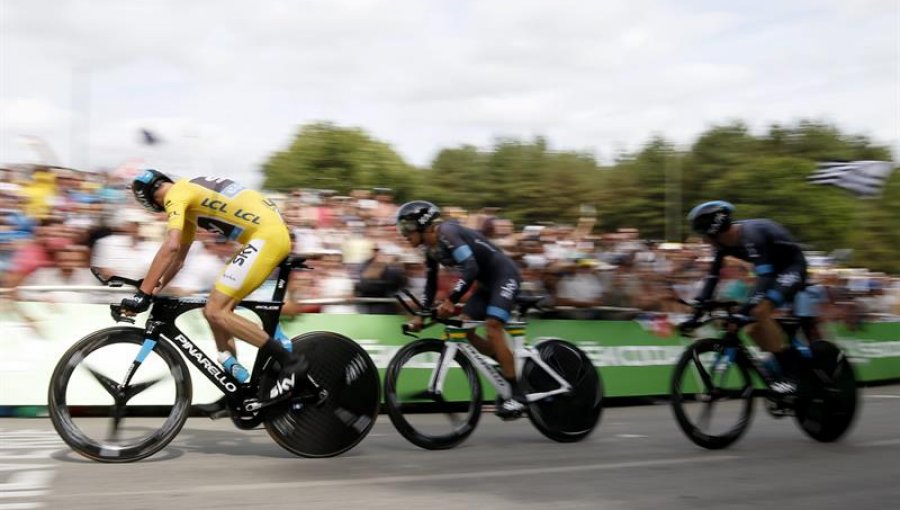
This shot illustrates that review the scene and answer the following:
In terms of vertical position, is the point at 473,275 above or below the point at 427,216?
below

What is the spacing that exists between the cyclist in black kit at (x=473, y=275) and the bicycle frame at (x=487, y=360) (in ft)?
0.22

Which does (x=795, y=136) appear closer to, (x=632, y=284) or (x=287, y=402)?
(x=632, y=284)

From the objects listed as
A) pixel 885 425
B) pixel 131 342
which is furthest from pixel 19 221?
pixel 885 425

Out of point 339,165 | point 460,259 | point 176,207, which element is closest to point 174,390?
point 176,207

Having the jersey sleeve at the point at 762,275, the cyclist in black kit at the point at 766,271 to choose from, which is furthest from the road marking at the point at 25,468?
the jersey sleeve at the point at 762,275

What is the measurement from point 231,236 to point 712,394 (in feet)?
12.4

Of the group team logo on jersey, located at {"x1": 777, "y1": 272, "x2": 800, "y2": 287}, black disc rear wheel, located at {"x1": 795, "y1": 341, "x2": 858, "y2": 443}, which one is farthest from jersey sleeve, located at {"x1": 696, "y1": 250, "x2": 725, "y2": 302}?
black disc rear wheel, located at {"x1": 795, "y1": 341, "x2": 858, "y2": 443}

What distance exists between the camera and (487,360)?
8.12m

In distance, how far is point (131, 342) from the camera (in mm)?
6645

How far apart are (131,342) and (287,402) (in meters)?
1.09

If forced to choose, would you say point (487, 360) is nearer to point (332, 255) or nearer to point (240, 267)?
point (240, 267)

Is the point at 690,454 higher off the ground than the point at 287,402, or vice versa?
the point at 287,402

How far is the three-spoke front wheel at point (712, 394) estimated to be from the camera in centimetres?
788

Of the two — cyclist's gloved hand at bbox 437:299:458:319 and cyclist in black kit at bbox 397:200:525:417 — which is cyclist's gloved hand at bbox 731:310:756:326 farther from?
cyclist's gloved hand at bbox 437:299:458:319
